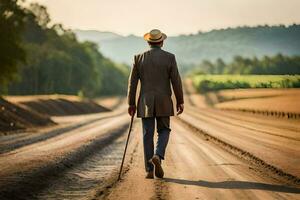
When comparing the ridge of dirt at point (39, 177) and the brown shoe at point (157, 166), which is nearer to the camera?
the ridge of dirt at point (39, 177)

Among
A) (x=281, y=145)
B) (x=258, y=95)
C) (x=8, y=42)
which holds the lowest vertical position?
(x=281, y=145)

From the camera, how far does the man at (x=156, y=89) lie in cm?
1087

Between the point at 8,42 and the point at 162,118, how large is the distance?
43.7 meters

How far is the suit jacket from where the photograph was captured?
10859 mm

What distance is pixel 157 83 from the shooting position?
36.0 feet

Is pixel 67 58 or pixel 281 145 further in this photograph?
pixel 67 58

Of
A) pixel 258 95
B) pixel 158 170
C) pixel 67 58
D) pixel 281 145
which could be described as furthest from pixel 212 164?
pixel 67 58

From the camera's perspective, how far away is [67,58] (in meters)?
104

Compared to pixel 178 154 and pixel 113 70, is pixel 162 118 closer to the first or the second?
pixel 178 154

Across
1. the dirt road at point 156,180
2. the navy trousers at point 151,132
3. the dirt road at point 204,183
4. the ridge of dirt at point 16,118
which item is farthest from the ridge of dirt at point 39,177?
the ridge of dirt at point 16,118

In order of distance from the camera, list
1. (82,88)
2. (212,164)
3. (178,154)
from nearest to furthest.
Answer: (212,164), (178,154), (82,88)

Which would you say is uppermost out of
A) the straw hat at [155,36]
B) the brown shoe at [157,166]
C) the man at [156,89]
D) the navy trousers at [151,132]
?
the straw hat at [155,36]

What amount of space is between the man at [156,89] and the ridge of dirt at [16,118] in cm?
2375

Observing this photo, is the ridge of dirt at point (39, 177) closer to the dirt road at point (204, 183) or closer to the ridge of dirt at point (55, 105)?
the dirt road at point (204, 183)
